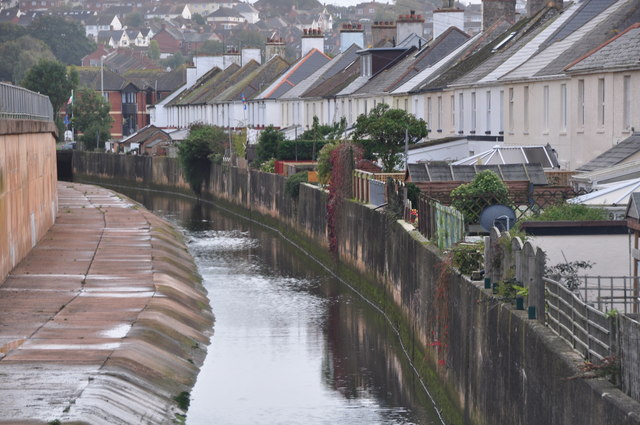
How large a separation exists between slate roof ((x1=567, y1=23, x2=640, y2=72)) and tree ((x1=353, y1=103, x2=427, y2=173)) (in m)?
11.5

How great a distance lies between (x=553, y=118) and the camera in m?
45.6

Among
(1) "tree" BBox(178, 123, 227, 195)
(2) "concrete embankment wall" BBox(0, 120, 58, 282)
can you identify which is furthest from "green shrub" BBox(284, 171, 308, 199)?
(1) "tree" BBox(178, 123, 227, 195)

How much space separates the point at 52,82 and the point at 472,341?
444 ft

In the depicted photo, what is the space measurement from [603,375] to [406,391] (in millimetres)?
13743

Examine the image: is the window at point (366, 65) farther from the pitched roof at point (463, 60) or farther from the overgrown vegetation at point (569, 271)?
the overgrown vegetation at point (569, 271)

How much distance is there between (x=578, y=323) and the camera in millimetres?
16500

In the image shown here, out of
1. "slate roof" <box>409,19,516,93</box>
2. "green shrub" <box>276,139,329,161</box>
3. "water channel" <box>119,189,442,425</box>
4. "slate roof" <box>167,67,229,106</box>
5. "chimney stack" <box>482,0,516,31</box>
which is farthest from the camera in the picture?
"slate roof" <box>167,67,229,106</box>

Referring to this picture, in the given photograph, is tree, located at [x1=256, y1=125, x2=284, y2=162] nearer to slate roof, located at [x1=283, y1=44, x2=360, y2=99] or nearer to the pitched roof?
the pitched roof

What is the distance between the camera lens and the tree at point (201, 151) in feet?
310

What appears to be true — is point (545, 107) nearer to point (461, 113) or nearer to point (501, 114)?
point (501, 114)

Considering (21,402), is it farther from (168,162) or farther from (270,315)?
(168,162)

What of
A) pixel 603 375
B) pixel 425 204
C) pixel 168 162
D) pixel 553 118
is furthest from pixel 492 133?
pixel 168 162

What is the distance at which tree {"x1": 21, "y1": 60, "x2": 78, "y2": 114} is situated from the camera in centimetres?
15288

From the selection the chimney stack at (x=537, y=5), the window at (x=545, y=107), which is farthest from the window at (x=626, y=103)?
the chimney stack at (x=537, y=5)
